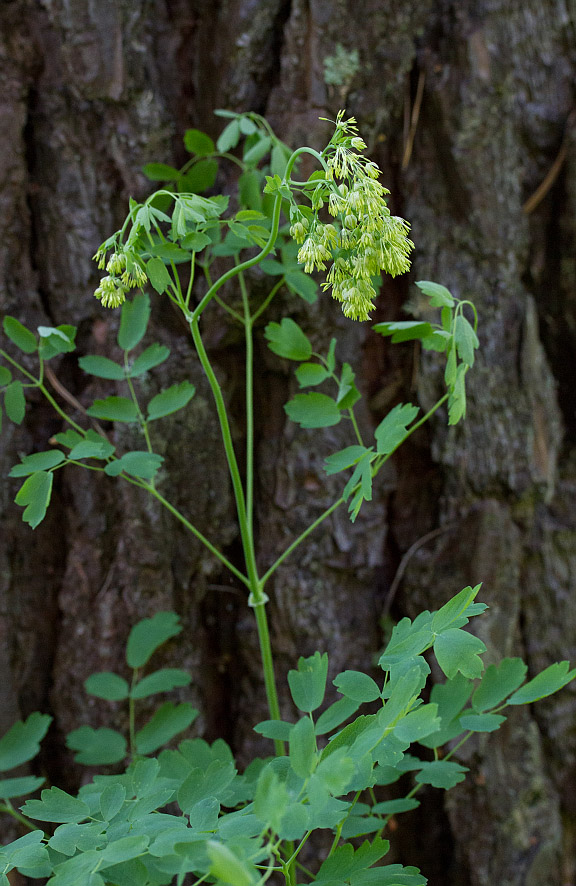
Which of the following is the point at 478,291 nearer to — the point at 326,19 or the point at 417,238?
the point at 417,238

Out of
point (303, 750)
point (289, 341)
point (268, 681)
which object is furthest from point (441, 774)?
point (289, 341)

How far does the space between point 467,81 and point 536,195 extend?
30cm

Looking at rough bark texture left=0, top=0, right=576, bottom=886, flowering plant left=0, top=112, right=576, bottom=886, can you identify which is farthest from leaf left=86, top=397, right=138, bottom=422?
rough bark texture left=0, top=0, right=576, bottom=886

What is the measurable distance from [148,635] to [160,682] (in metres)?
0.10

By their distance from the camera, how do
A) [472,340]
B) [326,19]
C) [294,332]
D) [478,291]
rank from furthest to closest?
[478,291], [326,19], [294,332], [472,340]

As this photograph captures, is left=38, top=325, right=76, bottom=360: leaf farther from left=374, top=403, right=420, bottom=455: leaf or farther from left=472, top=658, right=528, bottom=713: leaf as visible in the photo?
left=472, top=658, right=528, bottom=713: leaf

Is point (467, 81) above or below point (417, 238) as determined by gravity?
above

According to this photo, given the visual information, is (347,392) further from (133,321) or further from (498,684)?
(498,684)

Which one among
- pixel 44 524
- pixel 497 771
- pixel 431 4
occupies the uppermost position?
pixel 431 4

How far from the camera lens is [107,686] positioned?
138cm

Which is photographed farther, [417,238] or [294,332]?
[417,238]

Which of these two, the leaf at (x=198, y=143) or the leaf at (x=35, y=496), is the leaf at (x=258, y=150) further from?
the leaf at (x=35, y=496)

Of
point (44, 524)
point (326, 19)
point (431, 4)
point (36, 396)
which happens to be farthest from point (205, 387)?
point (431, 4)

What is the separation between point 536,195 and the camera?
5.20 ft
